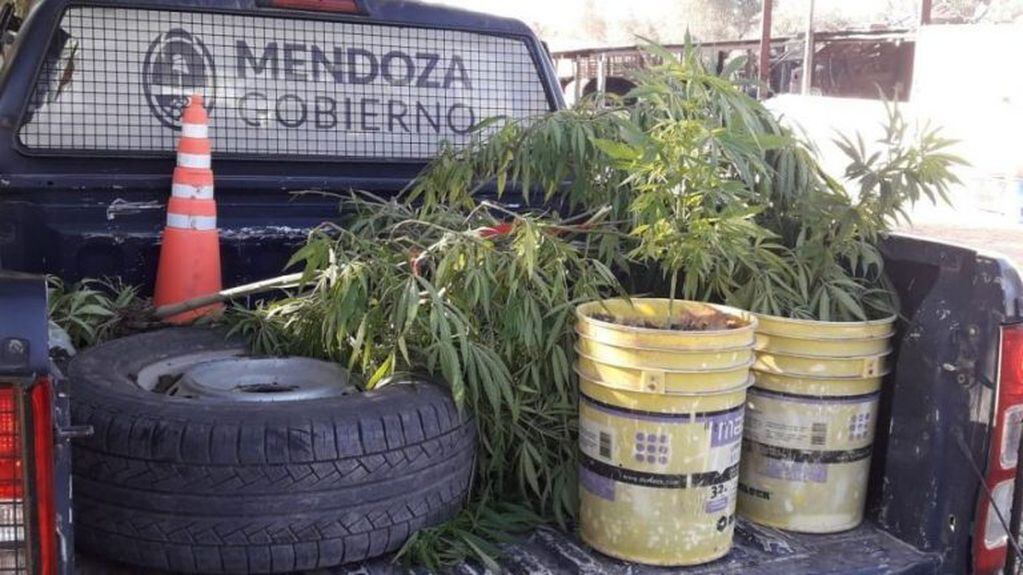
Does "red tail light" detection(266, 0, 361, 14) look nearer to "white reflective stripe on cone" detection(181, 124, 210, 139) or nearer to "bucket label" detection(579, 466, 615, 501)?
"white reflective stripe on cone" detection(181, 124, 210, 139)

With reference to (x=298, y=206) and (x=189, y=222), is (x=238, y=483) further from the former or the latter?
(x=298, y=206)

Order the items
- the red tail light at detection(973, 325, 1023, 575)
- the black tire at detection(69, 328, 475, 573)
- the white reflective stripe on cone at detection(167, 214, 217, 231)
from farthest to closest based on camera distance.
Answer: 1. the white reflective stripe on cone at detection(167, 214, 217, 231)
2. the red tail light at detection(973, 325, 1023, 575)
3. the black tire at detection(69, 328, 475, 573)

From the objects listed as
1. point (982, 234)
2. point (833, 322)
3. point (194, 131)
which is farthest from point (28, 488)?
point (982, 234)

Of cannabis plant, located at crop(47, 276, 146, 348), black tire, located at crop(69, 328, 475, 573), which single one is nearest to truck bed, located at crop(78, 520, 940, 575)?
black tire, located at crop(69, 328, 475, 573)

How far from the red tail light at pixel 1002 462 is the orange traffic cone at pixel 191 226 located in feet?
6.85

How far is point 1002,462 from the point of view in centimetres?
249

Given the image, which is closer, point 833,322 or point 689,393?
point 689,393

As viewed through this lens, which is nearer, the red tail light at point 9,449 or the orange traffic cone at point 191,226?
the red tail light at point 9,449

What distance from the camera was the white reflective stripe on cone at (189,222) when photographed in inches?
125

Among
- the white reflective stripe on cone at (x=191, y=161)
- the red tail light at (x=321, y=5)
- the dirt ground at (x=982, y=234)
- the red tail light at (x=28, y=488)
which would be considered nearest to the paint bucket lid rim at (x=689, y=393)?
the red tail light at (x=28, y=488)

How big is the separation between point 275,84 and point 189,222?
599 millimetres

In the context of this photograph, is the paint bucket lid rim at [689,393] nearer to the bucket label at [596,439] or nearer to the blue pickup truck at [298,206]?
the bucket label at [596,439]

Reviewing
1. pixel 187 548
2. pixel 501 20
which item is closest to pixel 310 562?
pixel 187 548

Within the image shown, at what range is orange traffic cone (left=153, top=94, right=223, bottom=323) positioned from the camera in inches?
126
